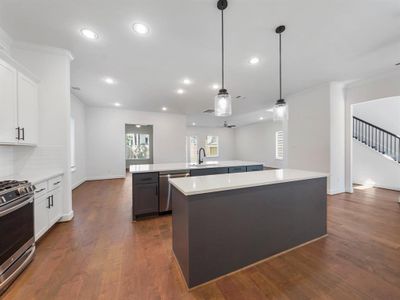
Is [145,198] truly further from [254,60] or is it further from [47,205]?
[254,60]

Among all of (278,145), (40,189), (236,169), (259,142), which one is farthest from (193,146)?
(40,189)

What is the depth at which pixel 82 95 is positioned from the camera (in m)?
5.21

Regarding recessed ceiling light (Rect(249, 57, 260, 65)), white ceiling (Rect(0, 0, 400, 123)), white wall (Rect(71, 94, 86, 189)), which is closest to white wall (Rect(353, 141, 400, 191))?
white ceiling (Rect(0, 0, 400, 123))

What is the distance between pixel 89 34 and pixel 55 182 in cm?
227

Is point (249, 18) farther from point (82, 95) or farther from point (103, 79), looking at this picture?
point (82, 95)

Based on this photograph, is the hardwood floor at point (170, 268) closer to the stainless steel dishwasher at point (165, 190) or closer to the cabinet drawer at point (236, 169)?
the stainless steel dishwasher at point (165, 190)

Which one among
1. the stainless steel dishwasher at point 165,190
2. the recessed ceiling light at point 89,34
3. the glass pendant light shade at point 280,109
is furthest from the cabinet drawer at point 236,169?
the recessed ceiling light at point 89,34

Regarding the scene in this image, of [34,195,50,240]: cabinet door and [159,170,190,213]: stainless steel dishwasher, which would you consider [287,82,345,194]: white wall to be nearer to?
[159,170,190,213]: stainless steel dishwasher

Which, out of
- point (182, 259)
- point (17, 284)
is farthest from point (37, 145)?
point (182, 259)

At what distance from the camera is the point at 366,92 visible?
162 inches

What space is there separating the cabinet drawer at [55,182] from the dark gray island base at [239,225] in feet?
6.64

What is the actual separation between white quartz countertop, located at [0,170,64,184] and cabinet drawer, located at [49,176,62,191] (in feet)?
0.22

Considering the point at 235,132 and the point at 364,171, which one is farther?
the point at 235,132

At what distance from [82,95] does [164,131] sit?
3.30m
